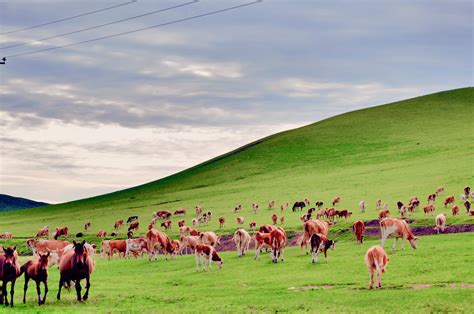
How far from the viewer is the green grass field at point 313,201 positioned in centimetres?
2556

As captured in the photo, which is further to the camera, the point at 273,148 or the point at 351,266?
the point at 273,148

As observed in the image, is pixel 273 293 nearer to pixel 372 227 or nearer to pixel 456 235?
pixel 456 235

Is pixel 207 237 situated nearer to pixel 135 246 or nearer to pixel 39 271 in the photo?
pixel 135 246

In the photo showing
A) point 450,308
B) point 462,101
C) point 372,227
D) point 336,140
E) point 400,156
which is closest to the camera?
point 450,308

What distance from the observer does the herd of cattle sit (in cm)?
2652

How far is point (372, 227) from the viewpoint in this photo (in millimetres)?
52906

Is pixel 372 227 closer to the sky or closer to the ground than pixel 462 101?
closer to the ground

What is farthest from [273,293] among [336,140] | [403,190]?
[336,140]

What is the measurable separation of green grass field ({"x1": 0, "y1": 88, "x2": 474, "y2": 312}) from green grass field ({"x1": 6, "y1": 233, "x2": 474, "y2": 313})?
0.07 m

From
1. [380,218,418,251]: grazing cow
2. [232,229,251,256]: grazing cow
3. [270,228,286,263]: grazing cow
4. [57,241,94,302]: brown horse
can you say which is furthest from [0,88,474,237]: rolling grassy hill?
[57,241,94,302]: brown horse

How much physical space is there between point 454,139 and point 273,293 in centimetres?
7987

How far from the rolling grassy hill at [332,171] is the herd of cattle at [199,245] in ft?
8.95

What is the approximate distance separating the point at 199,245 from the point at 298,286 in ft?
32.1

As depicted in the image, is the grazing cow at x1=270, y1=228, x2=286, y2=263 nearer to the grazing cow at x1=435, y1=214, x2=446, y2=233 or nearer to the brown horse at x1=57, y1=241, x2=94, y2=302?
the brown horse at x1=57, y1=241, x2=94, y2=302
